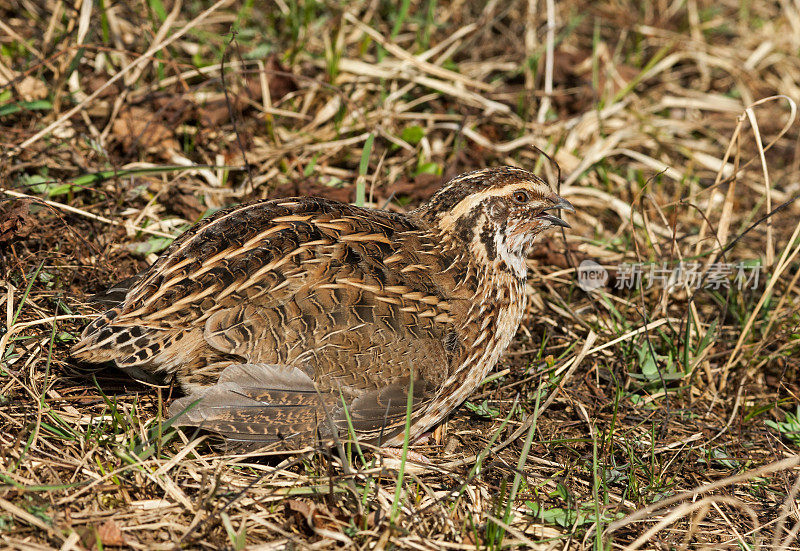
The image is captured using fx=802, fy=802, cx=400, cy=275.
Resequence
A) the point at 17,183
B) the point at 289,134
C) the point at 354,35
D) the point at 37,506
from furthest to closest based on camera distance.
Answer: the point at 354,35
the point at 289,134
the point at 17,183
the point at 37,506

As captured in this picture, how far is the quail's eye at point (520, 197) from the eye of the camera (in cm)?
447

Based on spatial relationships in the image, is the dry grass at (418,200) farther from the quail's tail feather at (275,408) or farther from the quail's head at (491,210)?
the quail's head at (491,210)

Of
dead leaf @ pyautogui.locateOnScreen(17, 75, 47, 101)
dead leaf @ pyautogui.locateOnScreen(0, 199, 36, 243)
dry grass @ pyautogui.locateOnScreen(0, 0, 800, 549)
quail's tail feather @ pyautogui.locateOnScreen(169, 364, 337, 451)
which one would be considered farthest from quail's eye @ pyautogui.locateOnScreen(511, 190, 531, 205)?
dead leaf @ pyautogui.locateOnScreen(17, 75, 47, 101)

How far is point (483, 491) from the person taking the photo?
3.96m

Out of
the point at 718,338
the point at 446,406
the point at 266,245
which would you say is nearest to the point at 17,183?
the point at 266,245

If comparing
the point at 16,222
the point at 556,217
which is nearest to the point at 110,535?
the point at 16,222

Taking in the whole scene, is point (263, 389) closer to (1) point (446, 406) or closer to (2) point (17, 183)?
(1) point (446, 406)

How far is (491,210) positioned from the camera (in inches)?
175

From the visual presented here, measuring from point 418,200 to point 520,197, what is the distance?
1.41 meters

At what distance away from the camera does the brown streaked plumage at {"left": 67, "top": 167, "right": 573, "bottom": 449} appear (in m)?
3.76

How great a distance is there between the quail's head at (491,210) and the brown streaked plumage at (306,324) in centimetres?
4

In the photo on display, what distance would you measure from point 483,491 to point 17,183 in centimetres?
359
